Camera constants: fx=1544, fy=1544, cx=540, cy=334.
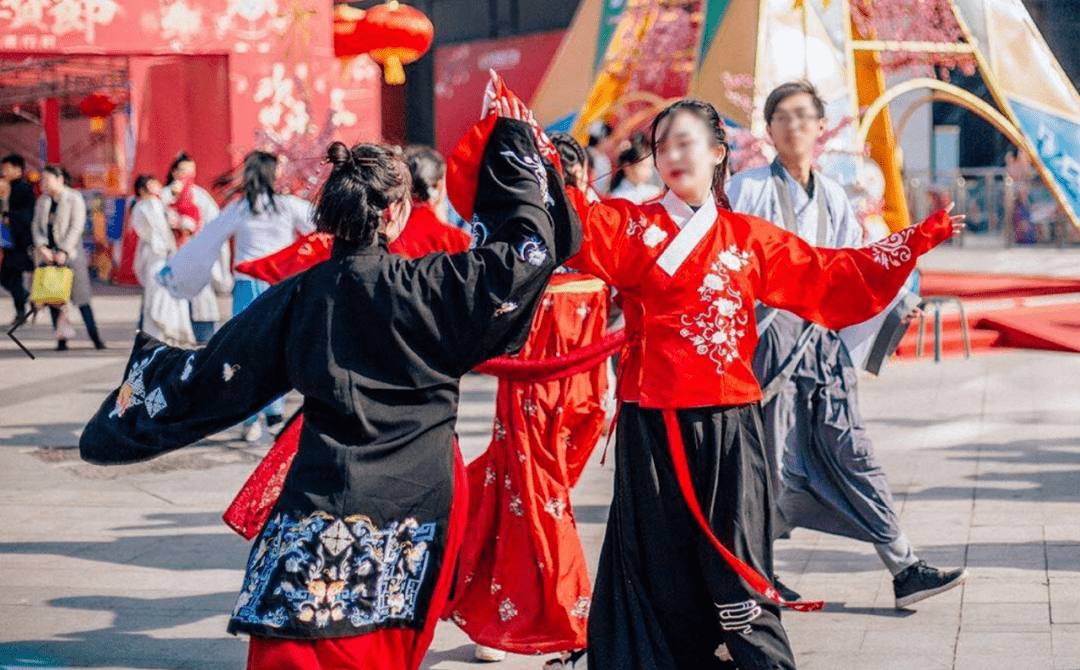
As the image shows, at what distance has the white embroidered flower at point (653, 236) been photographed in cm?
383

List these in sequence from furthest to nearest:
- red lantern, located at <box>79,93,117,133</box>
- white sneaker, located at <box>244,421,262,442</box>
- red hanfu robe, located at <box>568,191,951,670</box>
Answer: red lantern, located at <box>79,93,117,133</box>, white sneaker, located at <box>244,421,262,442</box>, red hanfu robe, located at <box>568,191,951,670</box>

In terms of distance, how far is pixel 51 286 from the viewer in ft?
39.4

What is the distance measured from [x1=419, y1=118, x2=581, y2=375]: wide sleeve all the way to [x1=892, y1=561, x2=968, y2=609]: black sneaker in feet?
6.96

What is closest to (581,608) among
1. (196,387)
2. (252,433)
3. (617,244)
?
(617,244)

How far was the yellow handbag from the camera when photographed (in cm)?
1202

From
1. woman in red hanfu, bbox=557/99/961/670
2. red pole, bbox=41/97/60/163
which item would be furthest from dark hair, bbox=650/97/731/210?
red pole, bbox=41/97/60/163

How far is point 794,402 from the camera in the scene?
196 inches

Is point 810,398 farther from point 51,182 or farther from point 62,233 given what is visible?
point 51,182

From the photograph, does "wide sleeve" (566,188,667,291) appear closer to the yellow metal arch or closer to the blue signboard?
the yellow metal arch

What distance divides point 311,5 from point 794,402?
12.0 metres

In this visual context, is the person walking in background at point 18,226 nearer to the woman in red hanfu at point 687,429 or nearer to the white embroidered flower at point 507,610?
the white embroidered flower at point 507,610

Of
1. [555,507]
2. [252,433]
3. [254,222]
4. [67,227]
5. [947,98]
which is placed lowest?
[252,433]

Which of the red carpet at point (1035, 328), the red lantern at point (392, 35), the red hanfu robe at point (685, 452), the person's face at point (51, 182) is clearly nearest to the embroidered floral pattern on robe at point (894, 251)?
the red hanfu robe at point (685, 452)

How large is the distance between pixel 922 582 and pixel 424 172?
2.13 m
